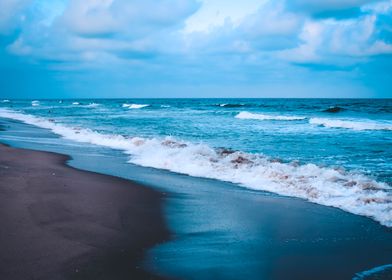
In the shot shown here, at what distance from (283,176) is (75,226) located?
206 inches

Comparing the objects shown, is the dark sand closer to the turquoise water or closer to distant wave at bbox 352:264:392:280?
the turquoise water

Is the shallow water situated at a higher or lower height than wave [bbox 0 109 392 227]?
lower

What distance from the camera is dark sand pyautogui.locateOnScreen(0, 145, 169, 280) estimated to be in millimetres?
3719

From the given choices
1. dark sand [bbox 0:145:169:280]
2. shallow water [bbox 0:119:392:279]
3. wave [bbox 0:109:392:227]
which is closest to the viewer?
dark sand [bbox 0:145:169:280]

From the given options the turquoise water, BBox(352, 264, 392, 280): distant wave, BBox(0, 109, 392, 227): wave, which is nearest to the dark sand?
the turquoise water

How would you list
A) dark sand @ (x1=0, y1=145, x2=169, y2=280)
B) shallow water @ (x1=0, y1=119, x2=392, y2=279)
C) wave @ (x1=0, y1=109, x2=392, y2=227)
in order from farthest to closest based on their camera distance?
wave @ (x1=0, y1=109, x2=392, y2=227), shallow water @ (x1=0, y1=119, x2=392, y2=279), dark sand @ (x1=0, y1=145, x2=169, y2=280)

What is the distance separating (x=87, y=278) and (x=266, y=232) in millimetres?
2537

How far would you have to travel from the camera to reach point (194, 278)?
12.0ft

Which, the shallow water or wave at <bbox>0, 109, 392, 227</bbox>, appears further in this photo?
wave at <bbox>0, 109, 392, 227</bbox>

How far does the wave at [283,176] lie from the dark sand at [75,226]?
2631mm

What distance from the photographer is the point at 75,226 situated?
4.91 meters

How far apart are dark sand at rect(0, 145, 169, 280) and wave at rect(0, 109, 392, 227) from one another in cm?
263

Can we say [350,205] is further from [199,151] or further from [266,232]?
[199,151]

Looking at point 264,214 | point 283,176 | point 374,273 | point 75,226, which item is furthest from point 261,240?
point 283,176
